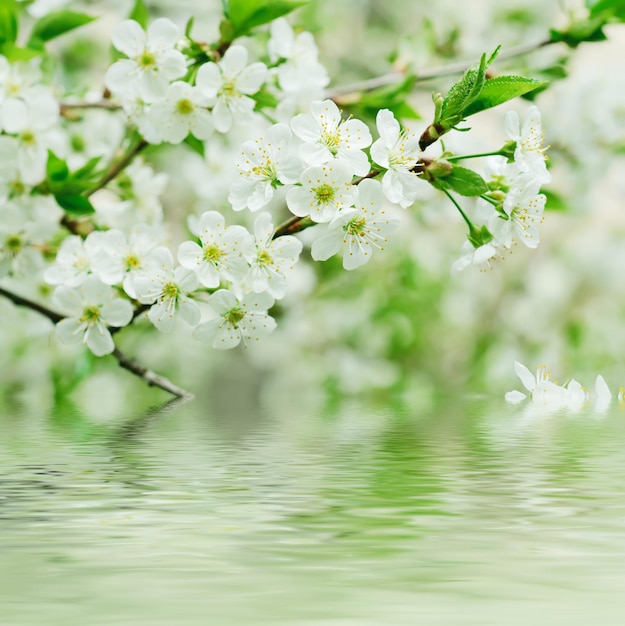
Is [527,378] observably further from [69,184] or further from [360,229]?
[69,184]

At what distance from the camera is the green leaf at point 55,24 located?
1385 millimetres

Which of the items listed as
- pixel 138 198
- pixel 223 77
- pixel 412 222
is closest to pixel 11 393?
pixel 138 198

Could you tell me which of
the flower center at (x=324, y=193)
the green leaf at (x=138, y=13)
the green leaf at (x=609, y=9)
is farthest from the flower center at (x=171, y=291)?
the green leaf at (x=609, y=9)

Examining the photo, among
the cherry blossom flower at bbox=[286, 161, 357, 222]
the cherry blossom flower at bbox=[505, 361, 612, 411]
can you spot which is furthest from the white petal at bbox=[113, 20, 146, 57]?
the cherry blossom flower at bbox=[505, 361, 612, 411]

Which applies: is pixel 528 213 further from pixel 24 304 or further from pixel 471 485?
pixel 24 304

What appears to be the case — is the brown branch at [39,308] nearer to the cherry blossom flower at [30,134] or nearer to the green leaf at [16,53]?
the cherry blossom flower at [30,134]

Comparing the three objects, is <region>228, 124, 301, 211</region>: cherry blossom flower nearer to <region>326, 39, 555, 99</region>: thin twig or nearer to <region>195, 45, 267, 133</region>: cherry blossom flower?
<region>195, 45, 267, 133</region>: cherry blossom flower

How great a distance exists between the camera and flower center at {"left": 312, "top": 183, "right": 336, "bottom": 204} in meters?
0.91

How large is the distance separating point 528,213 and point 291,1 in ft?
1.49

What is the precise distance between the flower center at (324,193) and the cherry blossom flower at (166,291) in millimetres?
195

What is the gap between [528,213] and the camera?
0.96 m

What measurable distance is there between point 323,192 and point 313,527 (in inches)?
15.4

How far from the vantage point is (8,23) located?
1.33 m

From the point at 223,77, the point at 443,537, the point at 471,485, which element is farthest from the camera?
the point at 223,77
